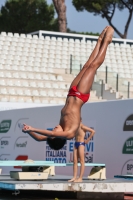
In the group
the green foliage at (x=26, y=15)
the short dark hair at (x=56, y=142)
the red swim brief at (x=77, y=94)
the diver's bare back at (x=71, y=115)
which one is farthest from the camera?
the green foliage at (x=26, y=15)

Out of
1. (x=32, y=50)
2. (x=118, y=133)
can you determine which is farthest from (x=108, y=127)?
(x=32, y=50)

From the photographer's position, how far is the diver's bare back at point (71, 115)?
853 cm

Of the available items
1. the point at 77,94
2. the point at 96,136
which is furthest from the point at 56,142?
the point at 96,136

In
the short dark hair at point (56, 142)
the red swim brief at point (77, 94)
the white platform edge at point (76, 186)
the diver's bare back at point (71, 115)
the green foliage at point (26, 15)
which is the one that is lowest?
the white platform edge at point (76, 186)

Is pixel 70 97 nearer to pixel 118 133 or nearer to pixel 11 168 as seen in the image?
pixel 118 133

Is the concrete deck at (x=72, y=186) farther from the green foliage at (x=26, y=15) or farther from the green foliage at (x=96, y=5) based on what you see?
the green foliage at (x=26, y=15)

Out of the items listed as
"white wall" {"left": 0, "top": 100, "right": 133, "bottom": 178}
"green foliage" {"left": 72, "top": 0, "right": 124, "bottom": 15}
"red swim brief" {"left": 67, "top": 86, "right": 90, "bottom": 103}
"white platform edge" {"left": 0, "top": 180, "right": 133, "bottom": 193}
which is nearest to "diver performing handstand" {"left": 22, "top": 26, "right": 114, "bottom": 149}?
"red swim brief" {"left": 67, "top": 86, "right": 90, "bottom": 103}

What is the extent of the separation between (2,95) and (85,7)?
26.1 m

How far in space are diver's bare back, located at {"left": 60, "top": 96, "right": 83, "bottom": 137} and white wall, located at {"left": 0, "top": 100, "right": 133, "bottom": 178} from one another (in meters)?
3.15

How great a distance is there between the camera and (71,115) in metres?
8.59

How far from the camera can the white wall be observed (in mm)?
11875

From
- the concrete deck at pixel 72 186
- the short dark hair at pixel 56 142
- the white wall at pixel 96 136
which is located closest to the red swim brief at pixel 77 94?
the short dark hair at pixel 56 142

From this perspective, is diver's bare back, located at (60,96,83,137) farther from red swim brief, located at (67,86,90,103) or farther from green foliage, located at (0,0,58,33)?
green foliage, located at (0,0,58,33)

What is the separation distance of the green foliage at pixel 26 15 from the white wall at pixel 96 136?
106 feet
